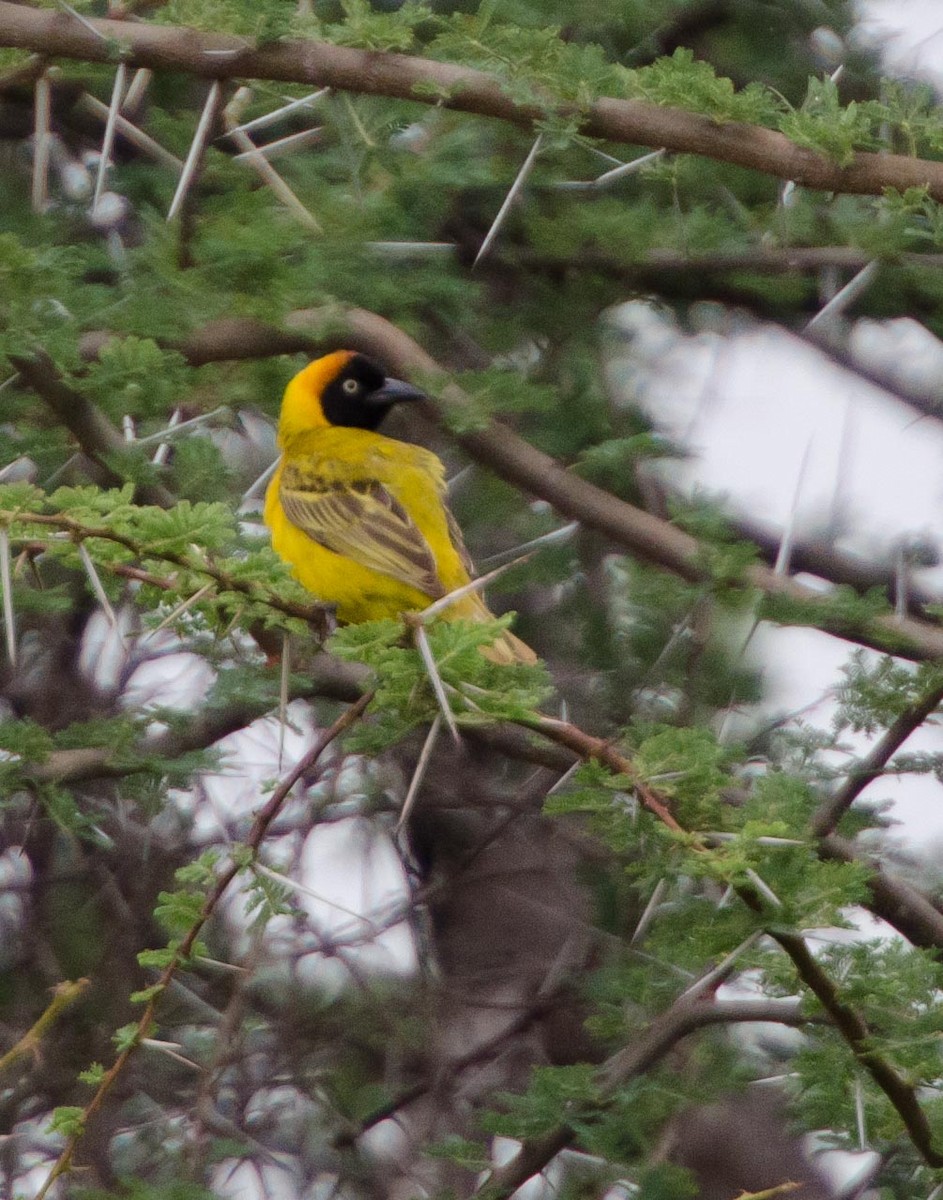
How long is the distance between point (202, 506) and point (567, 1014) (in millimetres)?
3390

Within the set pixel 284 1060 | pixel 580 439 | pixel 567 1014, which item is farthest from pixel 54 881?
pixel 580 439

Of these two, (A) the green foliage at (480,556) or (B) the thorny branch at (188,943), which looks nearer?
(B) the thorny branch at (188,943)

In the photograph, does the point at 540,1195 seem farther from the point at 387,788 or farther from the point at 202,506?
the point at 202,506

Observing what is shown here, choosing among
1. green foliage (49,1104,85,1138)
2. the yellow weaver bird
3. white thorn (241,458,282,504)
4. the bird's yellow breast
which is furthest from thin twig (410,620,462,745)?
the bird's yellow breast

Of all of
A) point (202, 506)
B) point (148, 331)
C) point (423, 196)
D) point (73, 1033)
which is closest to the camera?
point (202, 506)

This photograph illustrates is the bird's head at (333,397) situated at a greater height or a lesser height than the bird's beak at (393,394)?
lesser

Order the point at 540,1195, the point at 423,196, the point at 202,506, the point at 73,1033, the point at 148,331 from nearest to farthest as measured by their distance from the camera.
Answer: the point at 202,506
the point at 148,331
the point at 423,196
the point at 540,1195
the point at 73,1033

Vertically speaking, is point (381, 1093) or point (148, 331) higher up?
point (148, 331)

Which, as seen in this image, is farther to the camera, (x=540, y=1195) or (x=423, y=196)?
(x=540, y=1195)

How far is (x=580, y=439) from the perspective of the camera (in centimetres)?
509

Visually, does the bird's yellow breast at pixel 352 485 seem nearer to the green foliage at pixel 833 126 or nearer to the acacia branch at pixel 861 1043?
the green foliage at pixel 833 126

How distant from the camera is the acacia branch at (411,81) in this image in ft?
11.8

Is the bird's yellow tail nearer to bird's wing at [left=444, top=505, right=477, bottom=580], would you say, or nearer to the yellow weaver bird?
the yellow weaver bird

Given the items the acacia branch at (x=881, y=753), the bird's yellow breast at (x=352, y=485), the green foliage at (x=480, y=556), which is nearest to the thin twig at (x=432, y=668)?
the green foliage at (x=480, y=556)
